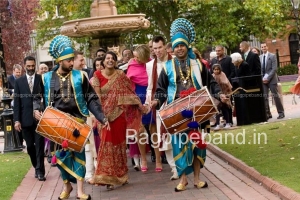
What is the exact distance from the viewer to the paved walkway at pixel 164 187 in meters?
10.1

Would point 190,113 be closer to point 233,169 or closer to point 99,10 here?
point 233,169

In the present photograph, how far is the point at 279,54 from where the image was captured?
5625 cm

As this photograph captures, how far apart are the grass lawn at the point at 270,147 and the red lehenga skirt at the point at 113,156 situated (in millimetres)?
1829

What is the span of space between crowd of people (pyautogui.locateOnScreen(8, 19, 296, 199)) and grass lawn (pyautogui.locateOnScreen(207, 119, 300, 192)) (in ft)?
3.57

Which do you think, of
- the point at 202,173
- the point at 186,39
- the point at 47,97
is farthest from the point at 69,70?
the point at 202,173

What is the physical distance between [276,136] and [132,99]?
3.58m

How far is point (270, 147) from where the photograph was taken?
13148 millimetres

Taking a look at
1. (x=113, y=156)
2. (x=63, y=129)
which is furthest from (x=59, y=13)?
(x=63, y=129)

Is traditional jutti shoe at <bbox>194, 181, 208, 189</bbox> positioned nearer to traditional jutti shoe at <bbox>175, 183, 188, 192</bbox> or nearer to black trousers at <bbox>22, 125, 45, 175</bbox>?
traditional jutti shoe at <bbox>175, 183, 188, 192</bbox>

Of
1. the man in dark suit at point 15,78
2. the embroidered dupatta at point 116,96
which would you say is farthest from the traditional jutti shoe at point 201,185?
the man in dark suit at point 15,78

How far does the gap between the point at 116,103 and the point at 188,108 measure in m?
1.92

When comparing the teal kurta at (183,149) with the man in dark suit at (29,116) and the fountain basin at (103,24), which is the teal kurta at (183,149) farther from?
A: the fountain basin at (103,24)

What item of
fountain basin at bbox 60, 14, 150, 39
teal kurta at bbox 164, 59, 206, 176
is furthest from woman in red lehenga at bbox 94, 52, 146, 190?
fountain basin at bbox 60, 14, 150, 39

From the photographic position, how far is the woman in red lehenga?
11.5m
